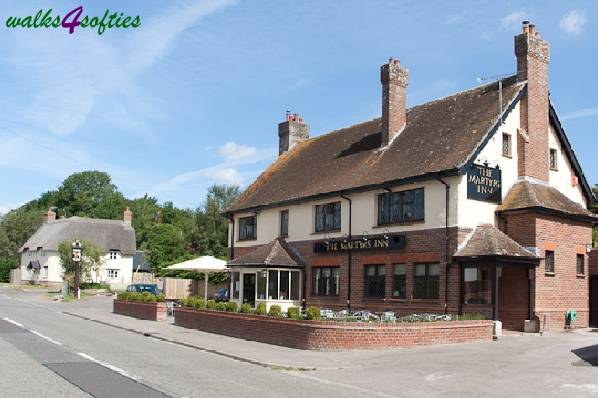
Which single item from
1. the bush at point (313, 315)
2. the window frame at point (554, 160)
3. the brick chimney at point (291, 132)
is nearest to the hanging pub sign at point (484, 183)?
the window frame at point (554, 160)

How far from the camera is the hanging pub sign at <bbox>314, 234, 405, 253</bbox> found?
80.4 ft

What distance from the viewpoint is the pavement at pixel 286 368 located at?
11.5 meters

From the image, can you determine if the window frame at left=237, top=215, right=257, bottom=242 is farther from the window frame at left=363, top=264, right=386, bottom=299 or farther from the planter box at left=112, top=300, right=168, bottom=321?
the window frame at left=363, top=264, right=386, bottom=299

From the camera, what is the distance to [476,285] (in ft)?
72.2

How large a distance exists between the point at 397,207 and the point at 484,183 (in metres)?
3.52

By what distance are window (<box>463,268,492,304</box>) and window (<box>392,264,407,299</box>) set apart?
2796mm

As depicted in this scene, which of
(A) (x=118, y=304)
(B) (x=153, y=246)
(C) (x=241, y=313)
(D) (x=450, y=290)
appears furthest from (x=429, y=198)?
(B) (x=153, y=246)

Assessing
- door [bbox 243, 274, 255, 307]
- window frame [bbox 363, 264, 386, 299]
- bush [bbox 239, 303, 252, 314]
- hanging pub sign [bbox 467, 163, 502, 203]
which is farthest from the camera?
door [bbox 243, 274, 255, 307]

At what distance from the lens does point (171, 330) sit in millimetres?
24500

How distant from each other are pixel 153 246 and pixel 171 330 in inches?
2078

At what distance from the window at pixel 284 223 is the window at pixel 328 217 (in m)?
2.37

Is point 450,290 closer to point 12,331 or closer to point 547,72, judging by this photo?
point 547,72

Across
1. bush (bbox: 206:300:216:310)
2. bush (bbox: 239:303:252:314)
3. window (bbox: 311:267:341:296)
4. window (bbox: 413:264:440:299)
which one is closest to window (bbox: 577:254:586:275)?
window (bbox: 413:264:440:299)

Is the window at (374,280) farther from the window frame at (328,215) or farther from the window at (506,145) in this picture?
the window at (506,145)
